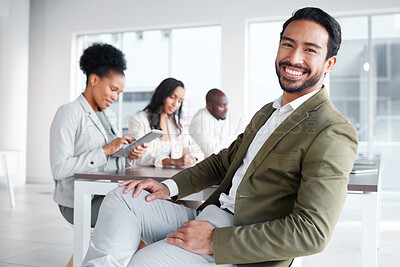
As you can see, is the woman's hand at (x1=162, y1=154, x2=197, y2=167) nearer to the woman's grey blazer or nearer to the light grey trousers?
the woman's grey blazer

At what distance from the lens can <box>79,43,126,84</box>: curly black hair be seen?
2.22m

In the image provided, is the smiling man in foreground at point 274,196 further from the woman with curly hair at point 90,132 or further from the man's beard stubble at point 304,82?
the woman with curly hair at point 90,132

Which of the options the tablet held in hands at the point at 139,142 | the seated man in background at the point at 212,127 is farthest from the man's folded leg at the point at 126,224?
the seated man in background at the point at 212,127

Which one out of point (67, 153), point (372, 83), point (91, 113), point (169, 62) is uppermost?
point (169, 62)

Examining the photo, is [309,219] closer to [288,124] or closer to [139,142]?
[288,124]

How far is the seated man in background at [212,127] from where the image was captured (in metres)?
3.56

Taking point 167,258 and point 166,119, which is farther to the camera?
point 166,119

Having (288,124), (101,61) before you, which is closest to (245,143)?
(288,124)

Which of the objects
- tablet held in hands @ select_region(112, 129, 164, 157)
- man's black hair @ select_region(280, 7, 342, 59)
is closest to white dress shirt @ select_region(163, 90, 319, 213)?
man's black hair @ select_region(280, 7, 342, 59)

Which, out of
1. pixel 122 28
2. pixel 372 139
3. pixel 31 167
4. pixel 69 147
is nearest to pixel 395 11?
pixel 372 139

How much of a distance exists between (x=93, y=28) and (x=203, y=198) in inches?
223

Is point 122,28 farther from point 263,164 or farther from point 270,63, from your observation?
point 263,164

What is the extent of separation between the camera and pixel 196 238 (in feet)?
3.70

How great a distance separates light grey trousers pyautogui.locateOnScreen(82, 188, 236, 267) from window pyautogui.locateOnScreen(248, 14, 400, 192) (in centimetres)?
469
